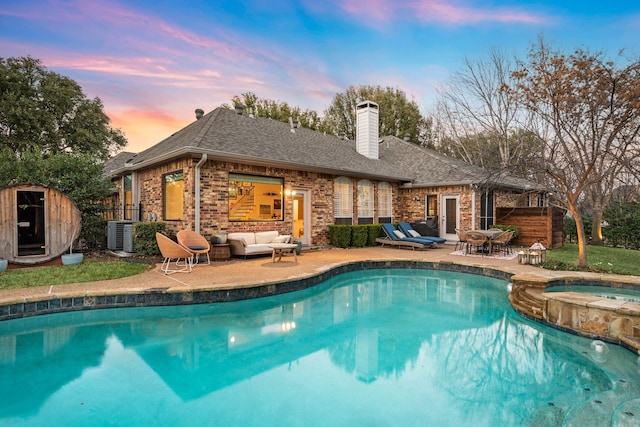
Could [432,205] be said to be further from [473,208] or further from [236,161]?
[236,161]

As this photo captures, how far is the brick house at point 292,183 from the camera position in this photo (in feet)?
31.2

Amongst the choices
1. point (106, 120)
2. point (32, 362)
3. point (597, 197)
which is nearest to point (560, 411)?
point (32, 362)

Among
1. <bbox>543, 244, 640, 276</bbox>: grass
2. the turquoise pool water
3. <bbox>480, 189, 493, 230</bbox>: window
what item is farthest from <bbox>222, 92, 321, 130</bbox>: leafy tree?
the turquoise pool water

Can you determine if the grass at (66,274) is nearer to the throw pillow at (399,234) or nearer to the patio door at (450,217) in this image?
the throw pillow at (399,234)

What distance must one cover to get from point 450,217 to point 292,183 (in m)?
6.93

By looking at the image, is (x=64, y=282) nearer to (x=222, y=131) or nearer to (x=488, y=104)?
(x=222, y=131)

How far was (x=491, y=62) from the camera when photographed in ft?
59.9

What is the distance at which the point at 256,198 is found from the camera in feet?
39.8

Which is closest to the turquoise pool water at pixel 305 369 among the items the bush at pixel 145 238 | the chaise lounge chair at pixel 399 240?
the bush at pixel 145 238

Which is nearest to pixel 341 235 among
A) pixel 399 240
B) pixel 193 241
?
pixel 399 240

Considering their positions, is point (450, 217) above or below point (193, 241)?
above

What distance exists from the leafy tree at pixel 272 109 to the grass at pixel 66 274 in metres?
22.0

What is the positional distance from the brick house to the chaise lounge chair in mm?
1439

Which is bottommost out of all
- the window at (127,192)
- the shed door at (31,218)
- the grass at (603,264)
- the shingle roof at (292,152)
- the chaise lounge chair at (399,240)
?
the grass at (603,264)
